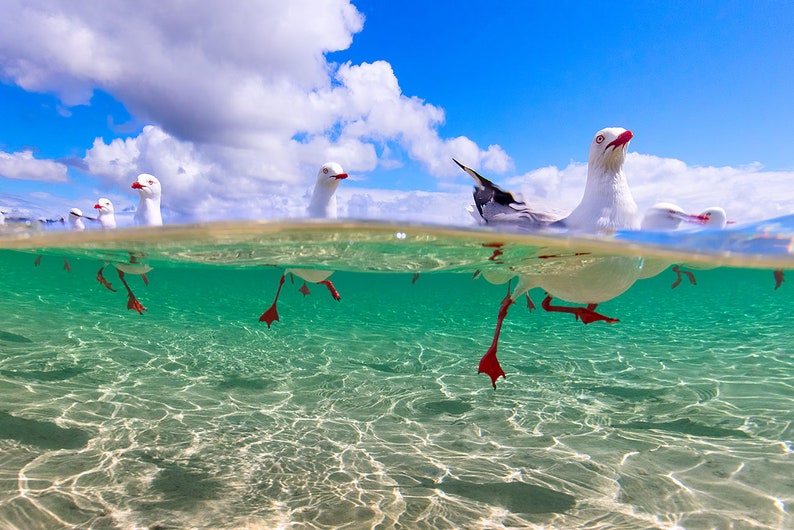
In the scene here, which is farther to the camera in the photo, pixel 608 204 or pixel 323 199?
pixel 323 199

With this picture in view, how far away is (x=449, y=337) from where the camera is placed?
14.1 metres

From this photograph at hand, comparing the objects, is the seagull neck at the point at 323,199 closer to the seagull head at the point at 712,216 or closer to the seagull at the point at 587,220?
the seagull at the point at 587,220

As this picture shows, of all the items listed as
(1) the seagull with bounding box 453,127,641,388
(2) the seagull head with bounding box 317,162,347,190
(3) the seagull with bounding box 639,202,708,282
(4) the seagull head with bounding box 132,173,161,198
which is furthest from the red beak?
(4) the seagull head with bounding box 132,173,161,198

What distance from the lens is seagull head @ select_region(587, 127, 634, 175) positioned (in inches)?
224

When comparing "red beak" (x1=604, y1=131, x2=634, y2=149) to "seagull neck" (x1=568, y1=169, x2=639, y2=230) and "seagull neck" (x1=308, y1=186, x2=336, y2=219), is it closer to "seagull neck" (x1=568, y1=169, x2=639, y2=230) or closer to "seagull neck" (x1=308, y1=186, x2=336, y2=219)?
"seagull neck" (x1=568, y1=169, x2=639, y2=230)

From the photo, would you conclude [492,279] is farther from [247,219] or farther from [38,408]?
[38,408]

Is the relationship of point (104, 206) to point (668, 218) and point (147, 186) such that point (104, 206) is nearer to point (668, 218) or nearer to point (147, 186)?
point (147, 186)

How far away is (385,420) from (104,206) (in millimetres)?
11021

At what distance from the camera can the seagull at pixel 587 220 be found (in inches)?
226

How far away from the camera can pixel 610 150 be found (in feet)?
18.8

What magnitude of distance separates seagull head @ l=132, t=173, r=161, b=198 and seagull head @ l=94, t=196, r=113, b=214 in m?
3.29

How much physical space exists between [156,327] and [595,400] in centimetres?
1206

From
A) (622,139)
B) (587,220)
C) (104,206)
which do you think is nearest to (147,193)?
(104,206)

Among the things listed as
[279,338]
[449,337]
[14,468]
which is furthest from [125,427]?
[449,337]
